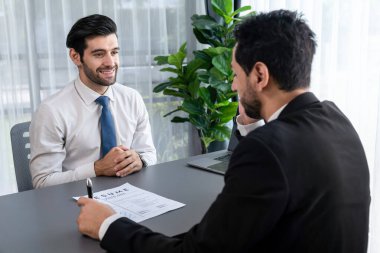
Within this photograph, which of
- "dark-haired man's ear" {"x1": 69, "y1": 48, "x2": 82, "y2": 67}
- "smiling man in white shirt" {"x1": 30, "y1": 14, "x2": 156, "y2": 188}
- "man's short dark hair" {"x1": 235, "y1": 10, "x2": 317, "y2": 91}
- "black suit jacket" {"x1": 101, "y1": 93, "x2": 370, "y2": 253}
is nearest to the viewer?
"black suit jacket" {"x1": 101, "y1": 93, "x2": 370, "y2": 253}

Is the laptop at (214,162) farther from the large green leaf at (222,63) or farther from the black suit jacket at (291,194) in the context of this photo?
the large green leaf at (222,63)

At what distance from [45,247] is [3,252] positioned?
110mm

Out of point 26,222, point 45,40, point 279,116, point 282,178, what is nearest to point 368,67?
point 279,116

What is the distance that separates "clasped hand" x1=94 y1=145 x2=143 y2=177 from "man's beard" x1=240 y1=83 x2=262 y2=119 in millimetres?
745

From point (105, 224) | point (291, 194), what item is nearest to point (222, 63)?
point (105, 224)

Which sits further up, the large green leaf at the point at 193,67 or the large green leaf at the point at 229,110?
the large green leaf at the point at 193,67

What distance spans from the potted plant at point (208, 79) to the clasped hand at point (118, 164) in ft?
4.02

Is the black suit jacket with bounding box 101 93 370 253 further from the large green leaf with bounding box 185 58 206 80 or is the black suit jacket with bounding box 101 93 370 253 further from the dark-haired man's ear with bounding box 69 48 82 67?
the large green leaf with bounding box 185 58 206 80

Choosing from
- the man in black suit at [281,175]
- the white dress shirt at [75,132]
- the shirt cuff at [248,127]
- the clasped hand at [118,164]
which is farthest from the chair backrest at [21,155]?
the shirt cuff at [248,127]

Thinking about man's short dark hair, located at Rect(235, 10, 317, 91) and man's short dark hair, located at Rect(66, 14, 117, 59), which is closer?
man's short dark hair, located at Rect(235, 10, 317, 91)

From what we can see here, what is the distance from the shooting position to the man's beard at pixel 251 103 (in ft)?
3.53

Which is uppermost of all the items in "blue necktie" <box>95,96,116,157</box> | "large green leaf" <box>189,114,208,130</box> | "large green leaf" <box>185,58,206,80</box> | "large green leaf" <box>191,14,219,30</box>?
"large green leaf" <box>191,14,219,30</box>

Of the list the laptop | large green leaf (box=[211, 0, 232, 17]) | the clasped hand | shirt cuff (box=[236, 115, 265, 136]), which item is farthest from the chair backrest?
large green leaf (box=[211, 0, 232, 17])

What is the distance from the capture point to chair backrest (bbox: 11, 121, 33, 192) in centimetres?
197
